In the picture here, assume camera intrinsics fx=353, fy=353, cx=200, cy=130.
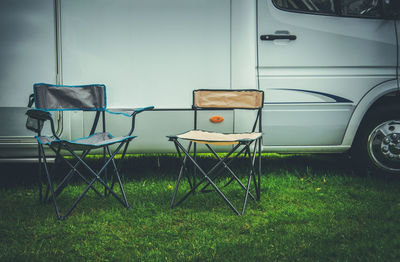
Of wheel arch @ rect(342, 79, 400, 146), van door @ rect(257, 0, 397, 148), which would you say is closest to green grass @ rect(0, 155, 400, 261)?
wheel arch @ rect(342, 79, 400, 146)

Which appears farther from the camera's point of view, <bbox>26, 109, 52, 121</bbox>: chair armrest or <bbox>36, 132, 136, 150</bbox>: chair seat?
<bbox>36, 132, 136, 150</bbox>: chair seat

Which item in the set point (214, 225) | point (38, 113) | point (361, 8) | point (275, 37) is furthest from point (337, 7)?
point (38, 113)

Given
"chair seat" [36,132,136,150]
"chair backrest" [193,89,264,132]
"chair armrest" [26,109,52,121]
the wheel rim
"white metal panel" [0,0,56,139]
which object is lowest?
the wheel rim

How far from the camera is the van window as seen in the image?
3.11 metres

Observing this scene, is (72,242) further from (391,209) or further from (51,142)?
(391,209)

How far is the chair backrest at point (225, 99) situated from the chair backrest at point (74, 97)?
768 millimetres

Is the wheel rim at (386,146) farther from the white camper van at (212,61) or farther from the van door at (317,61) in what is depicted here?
the van door at (317,61)

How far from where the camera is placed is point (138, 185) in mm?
3174

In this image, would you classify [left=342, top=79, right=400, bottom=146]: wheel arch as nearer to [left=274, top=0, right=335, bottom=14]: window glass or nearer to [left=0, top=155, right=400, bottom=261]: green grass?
[left=0, top=155, right=400, bottom=261]: green grass

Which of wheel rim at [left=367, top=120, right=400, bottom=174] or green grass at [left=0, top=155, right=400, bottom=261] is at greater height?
wheel rim at [left=367, top=120, right=400, bottom=174]

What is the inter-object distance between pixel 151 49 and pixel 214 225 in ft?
5.27

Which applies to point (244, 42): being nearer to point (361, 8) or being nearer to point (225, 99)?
point (225, 99)

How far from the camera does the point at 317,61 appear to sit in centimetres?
312

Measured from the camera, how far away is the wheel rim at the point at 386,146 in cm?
320
